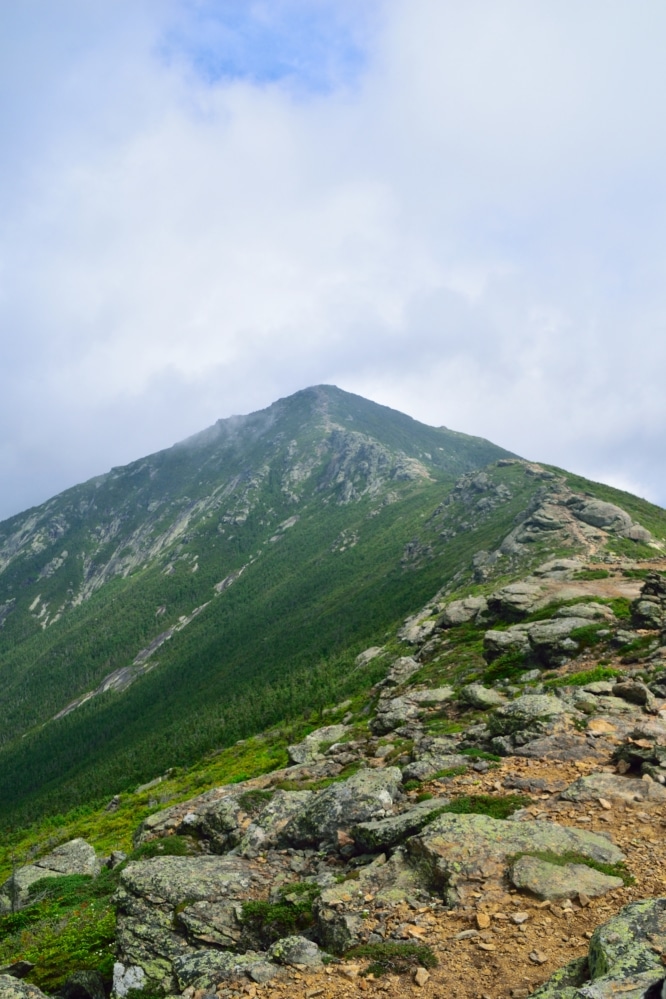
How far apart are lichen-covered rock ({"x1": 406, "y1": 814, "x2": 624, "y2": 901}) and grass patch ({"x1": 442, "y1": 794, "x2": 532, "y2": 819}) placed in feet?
3.56

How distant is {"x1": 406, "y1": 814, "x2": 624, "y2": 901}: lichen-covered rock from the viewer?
40.9 ft

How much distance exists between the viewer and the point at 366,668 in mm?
83875

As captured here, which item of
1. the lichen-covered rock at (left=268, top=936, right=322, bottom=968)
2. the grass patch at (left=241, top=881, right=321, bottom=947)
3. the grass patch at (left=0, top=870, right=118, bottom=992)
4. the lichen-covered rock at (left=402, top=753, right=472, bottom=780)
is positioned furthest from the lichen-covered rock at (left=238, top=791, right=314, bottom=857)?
the lichen-covered rock at (left=268, top=936, right=322, bottom=968)

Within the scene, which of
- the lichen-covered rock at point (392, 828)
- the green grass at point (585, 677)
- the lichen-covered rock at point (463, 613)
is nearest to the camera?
the lichen-covered rock at point (392, 828)

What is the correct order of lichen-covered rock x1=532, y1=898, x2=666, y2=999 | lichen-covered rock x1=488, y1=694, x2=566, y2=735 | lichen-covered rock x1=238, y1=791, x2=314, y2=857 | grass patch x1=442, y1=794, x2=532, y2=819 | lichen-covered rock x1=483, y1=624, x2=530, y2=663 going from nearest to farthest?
1. lichen-covered rock x1=532, y1=898, x2=666, y2=999
2. grass patch x1=442, y1=794, x2=532, y2=819
3. lichen-covered rock x1=238, y1=791, x2=314, y2=857
4. lichen-covered rock x1=488, y1=694, x2=566, y2=735
5. lichen-covered rock x1=483, y1=624, x2=530, y2=663

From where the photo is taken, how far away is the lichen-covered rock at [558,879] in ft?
37.2

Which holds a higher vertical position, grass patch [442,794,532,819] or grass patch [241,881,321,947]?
grass patch [442,794,532,819]

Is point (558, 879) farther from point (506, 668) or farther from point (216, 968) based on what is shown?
point (506, 668)

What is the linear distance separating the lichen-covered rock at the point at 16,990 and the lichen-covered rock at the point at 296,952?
6.48 meters

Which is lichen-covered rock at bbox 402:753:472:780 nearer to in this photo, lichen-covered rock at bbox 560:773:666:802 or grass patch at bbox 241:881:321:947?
lichen-covered rock at bbox 560:773:666:802

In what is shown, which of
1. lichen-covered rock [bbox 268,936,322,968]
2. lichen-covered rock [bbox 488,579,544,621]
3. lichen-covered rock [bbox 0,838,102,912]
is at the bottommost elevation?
lichen-covered rock [bbox 0,838,102,912]

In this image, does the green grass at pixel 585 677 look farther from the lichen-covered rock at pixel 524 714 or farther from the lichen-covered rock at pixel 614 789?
the lichen-covered rock at pixel 614 789

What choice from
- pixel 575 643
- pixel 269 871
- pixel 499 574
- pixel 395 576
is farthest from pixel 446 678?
pixel 395 576

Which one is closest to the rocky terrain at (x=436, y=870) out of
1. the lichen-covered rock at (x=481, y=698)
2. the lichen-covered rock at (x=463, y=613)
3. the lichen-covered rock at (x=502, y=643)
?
the lichen-covered rock at (x=481, y=698)
